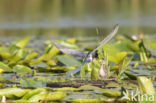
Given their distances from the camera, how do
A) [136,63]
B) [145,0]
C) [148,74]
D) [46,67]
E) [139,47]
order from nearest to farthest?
[148,74]
[46,67]
[136,63]
[139,47]
[145,0]

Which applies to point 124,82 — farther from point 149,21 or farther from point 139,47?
point 149,21

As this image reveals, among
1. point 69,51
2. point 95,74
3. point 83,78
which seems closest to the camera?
point 95,74

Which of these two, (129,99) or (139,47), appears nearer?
(129,99)

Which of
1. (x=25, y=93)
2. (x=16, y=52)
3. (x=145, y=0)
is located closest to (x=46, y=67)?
(x=16, y=52)

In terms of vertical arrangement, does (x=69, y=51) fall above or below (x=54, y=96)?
above

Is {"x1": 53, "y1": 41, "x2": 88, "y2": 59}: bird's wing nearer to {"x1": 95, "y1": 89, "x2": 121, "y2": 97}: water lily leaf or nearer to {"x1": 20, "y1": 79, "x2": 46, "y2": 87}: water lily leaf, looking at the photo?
{"x1": 20, "y1": 79, "x2": 46, "y2": 87}: water lily leaf

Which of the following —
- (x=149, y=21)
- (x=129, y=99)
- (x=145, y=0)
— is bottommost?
(x=129, y=99)

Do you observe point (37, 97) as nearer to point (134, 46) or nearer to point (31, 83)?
point (31, 83)

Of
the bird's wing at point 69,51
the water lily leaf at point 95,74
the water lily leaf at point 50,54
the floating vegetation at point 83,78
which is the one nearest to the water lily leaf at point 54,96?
the floating vegetation at point 83,78

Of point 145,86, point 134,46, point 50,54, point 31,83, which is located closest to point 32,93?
point 31,83
